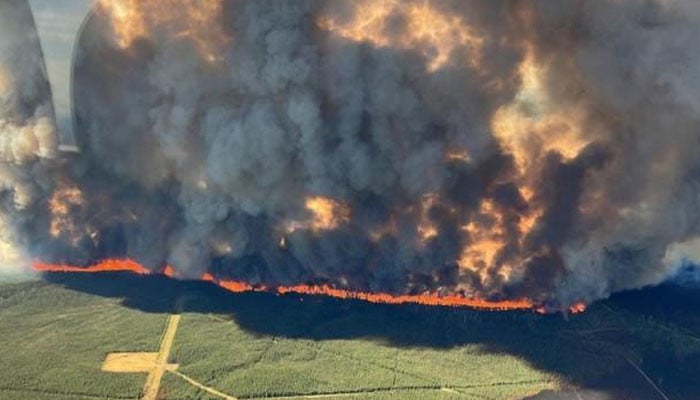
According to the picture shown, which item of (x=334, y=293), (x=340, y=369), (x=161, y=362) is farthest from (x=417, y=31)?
(x=161, y=362)

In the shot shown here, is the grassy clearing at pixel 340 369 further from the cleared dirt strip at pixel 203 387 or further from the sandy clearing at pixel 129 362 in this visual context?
the sandy clearing at pixel 129 362

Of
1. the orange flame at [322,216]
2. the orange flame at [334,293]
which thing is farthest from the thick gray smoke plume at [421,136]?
the orange flame at [334,293]

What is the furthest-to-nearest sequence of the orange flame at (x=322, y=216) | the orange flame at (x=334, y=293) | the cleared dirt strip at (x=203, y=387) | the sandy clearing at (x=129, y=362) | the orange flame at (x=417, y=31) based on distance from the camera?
1. the orange flame at (x=322, y=216)
2. the orange flame at (x=334, y=293)
3. the orange flame at (x=417, y=31)
4. the sandy clearing at (x=129, y=362)
5. the cleared dirt strip at (x=203, y=387)

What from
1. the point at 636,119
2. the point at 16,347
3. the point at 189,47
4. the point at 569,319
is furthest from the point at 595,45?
the point at 16,347

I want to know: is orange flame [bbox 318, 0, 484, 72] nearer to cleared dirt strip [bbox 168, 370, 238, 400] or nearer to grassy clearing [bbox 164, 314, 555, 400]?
grassy clearing [bbox 164, 314, 555, 400]

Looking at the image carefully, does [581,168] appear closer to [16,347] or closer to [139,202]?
[139,202]

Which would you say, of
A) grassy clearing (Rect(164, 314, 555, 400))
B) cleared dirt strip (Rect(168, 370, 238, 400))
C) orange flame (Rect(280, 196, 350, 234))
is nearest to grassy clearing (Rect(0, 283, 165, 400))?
cleared dirt strip (Rect(168, 370, 238, 400))

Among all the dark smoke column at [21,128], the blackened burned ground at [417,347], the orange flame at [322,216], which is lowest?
the blackened burned ground at [417,347]
